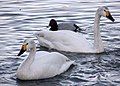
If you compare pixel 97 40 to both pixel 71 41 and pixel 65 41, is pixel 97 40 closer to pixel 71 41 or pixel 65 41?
pixel 71 41

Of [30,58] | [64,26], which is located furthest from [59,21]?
[30,58]

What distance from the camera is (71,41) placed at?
13266 millimetres

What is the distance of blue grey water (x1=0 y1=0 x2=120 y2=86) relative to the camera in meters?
10.7

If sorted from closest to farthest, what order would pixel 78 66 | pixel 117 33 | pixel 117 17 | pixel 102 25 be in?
pixel 78 66 → pixel 117 33 → pixel 102 25 → pixel 117 17

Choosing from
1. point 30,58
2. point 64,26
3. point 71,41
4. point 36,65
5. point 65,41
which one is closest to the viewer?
point 30,58

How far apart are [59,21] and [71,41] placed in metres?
3.78

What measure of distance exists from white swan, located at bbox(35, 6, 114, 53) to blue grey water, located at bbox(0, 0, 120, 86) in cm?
20

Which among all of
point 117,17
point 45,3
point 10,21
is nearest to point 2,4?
point 45,3

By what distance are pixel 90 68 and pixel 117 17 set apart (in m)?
5.95

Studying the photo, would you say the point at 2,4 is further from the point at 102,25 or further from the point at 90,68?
the point at 90,68

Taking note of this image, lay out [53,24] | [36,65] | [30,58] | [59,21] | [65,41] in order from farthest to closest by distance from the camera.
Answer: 1. [59,21]
2. [53,24]
3. [65,41]
4. [36,65]
5. [30,58]

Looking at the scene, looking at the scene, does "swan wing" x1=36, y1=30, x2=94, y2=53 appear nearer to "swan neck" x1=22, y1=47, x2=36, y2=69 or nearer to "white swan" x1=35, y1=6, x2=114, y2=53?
"white swan" x1=35, y1=6, x2=114, y2=53

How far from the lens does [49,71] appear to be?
36.1 feet

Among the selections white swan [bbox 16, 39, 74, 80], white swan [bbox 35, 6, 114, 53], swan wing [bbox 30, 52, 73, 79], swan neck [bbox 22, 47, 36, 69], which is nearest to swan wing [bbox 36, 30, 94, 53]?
white swan [bbox 35, 6, 114, 53]
